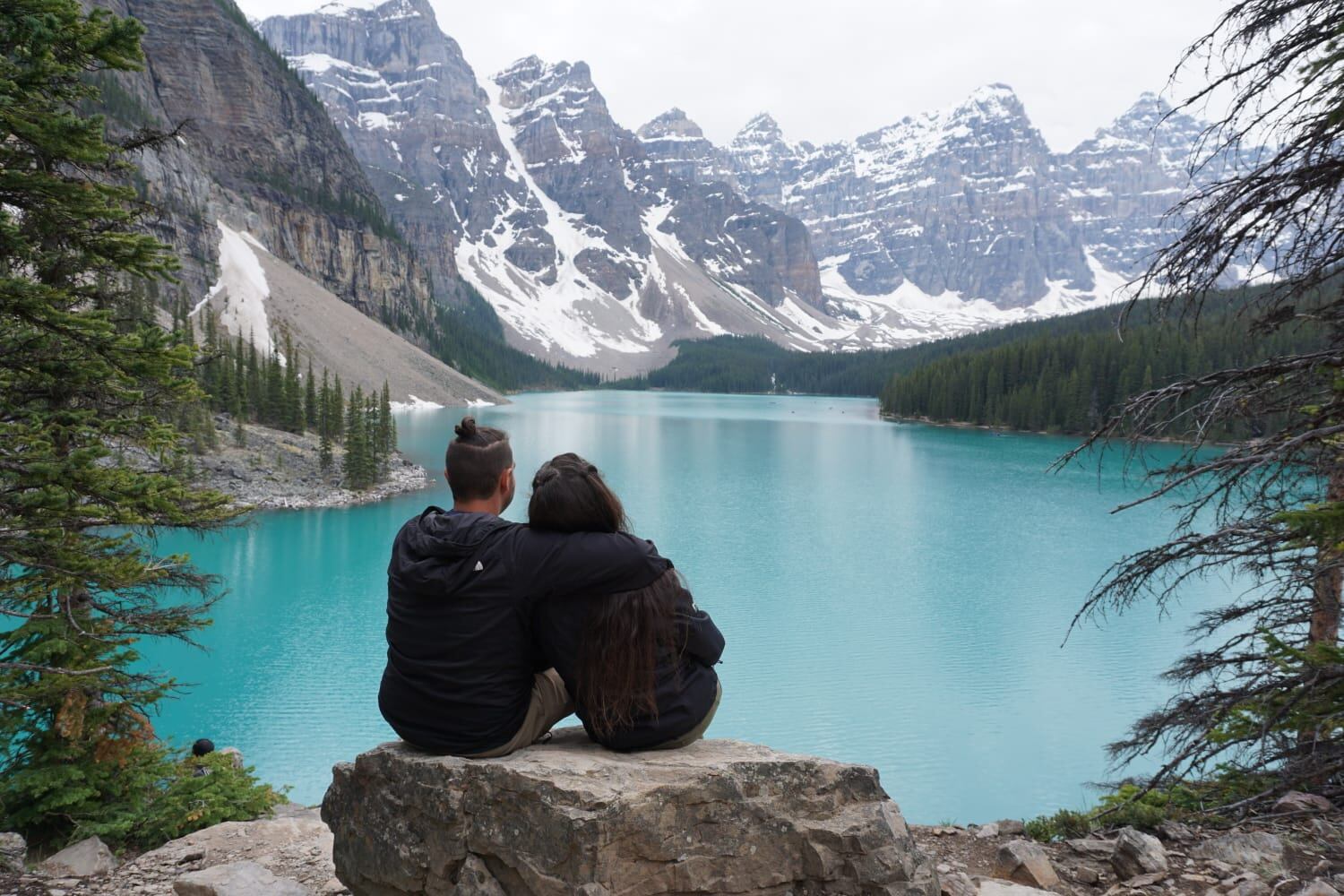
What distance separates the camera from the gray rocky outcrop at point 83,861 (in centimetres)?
434

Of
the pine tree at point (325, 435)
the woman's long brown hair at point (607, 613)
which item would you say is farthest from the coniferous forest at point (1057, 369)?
the woman's long brown hair at point (607, 613)

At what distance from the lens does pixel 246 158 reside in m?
93.9

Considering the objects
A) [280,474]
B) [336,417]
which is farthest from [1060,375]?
[280,474]

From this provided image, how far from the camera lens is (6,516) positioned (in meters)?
4.62

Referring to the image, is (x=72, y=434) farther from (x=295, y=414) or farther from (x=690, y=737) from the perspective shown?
(x=295, y=414)

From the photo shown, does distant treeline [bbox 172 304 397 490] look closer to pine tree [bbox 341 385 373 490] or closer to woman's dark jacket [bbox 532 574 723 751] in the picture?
pine tree [bbox 341 385 373 490]

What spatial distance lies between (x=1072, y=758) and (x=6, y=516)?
1216 cm

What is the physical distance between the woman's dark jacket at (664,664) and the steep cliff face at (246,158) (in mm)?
76224

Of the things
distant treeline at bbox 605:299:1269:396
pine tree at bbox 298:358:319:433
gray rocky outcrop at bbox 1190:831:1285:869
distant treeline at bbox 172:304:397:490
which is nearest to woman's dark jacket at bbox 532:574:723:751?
gray rocky outcrop at bbox 1190:831:1285:869

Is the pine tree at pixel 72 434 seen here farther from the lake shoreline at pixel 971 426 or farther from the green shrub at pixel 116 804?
the lake shoreline at pixel 971 426

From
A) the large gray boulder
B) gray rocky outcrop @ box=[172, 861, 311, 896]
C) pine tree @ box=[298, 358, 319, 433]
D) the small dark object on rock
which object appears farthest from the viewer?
pine tree @ box=[298, 358, 319, 433]

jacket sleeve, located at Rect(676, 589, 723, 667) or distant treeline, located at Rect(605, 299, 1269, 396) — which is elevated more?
distant treeline, located at Rect(605, 299, 1269, 396)

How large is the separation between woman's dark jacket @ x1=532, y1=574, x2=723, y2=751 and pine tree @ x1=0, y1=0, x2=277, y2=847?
121 inches

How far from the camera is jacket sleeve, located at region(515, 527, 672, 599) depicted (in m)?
2.58
